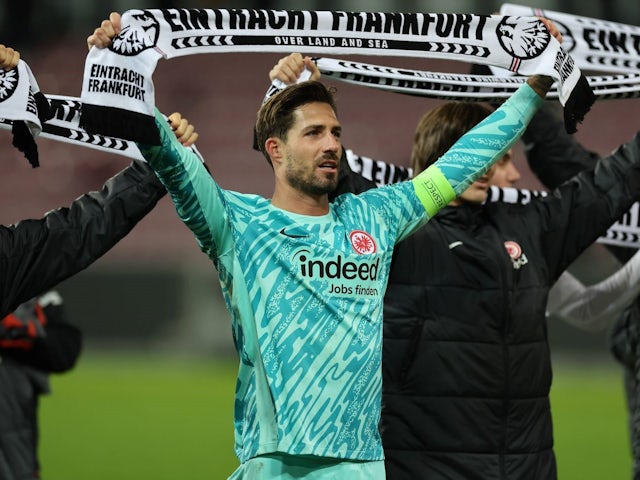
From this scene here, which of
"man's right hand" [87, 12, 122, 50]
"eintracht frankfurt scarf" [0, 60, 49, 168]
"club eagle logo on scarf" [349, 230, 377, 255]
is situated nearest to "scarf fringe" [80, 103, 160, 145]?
"man's right hand" [87, 12, 122, 50]

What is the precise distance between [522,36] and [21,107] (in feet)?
5.05

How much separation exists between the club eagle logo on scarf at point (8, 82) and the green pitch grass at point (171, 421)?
5283 mm

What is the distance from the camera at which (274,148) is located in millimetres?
3473

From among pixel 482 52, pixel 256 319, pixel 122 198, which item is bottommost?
pixel 256 319

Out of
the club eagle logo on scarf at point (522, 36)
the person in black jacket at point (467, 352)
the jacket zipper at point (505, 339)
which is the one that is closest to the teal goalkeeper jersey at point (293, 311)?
the person in black jacket at point (467, 352)

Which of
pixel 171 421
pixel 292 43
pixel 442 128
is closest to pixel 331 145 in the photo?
pixel 292 43

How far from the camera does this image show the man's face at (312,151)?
337 cm

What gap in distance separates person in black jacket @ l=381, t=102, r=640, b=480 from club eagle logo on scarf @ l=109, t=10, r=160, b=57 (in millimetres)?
1072

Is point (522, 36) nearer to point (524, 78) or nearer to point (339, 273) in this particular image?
point (524, 78)

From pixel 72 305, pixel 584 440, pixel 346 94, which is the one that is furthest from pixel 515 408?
pixel 346 94

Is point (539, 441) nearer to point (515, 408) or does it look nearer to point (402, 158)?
point (515, 408)

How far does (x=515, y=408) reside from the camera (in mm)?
3832

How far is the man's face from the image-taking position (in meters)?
3.37

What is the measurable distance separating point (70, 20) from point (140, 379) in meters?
6.82
